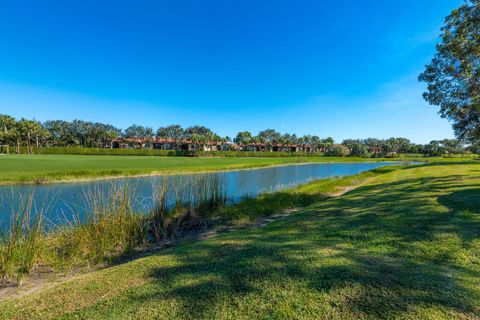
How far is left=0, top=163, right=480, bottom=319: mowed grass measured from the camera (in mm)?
2725

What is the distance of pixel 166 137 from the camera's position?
12294 centimetres

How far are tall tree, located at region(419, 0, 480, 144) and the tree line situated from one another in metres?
84.1

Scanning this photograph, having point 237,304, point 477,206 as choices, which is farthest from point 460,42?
point 237,304

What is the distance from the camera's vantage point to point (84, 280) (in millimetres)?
3898

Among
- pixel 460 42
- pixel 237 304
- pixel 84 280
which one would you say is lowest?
pixel 84 280

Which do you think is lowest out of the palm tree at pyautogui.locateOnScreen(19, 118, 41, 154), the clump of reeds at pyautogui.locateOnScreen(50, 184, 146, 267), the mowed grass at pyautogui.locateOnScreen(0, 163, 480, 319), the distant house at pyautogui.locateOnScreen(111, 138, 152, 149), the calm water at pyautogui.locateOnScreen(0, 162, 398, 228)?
the calm water at pyautogui.locateOnScreen(0, 162, 398, 228)

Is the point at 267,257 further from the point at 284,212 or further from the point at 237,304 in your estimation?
the point at 284,212

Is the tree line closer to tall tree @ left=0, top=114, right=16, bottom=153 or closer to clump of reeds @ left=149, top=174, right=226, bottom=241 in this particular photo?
tall tree @ left=0, top=114, right=16, bottom=153

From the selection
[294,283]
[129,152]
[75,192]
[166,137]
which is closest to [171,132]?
[166,137]

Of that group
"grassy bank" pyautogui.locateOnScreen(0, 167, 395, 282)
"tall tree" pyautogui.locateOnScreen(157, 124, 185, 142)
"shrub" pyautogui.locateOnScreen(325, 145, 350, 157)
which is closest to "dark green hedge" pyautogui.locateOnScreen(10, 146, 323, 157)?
"shrub" pyautogui.locateOnScreen(325, 145, 350, 157)

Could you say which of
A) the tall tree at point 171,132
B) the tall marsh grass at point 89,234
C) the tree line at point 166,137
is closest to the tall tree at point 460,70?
the tall marsh grass at point 89,234

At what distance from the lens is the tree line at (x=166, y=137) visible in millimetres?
74562

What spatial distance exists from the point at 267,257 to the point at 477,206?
21.9 ft

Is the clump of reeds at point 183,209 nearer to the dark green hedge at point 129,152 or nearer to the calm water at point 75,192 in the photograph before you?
the calm water at point 75,192
